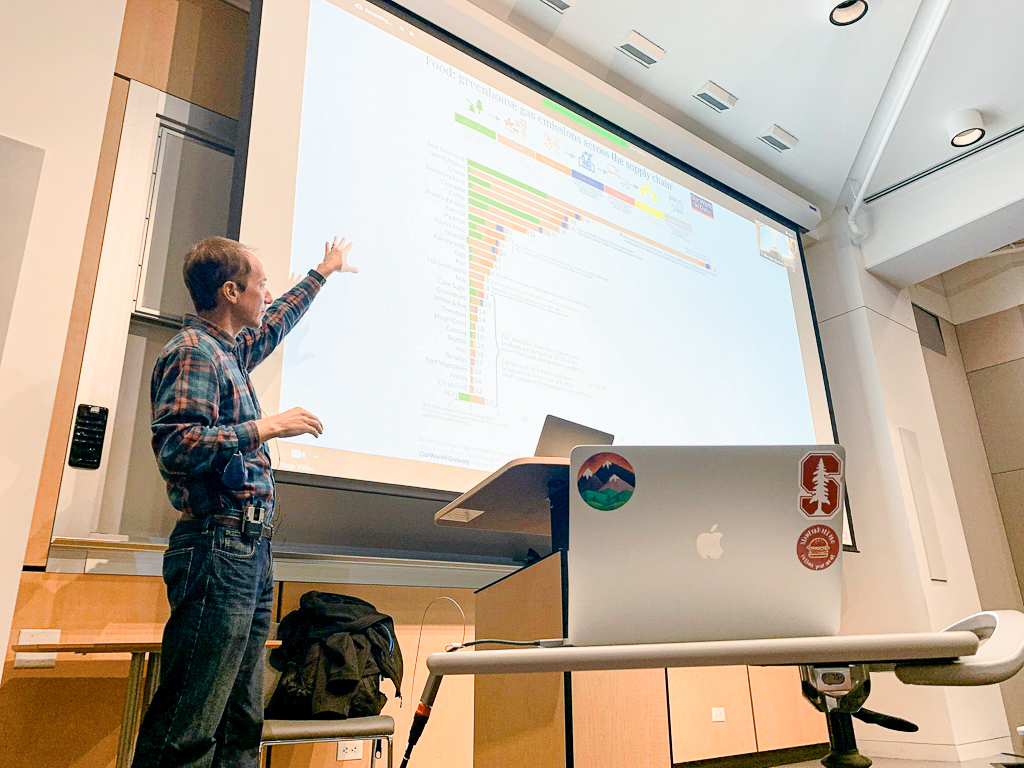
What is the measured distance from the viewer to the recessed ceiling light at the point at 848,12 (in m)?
3.09

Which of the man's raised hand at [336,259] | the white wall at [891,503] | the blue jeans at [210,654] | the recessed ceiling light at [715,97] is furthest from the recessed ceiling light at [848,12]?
the blue jeans at [210,654]

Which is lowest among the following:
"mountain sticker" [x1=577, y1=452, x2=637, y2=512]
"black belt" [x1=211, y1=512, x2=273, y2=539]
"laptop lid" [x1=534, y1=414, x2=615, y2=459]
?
"mountain sticker" [x1=577, y1=452, x2=637, y2=512]

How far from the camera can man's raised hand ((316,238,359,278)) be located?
83.0 inches

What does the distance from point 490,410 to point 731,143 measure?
96.2 inches

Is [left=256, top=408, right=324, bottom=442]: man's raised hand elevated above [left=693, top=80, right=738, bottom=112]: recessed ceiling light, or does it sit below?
below

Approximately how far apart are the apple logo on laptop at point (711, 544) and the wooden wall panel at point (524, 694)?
56 cm

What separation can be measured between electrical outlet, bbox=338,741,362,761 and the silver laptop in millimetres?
1671

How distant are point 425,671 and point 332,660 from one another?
54 cm

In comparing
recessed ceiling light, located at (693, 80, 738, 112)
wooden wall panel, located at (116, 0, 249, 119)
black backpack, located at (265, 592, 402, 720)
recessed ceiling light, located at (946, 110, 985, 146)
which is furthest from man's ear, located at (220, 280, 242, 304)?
recessed ceiling light, located at (946, 110, 985, 146)

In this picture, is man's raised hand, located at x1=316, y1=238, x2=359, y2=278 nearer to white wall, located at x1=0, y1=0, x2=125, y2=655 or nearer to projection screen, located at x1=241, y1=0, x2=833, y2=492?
projection screen, located at x1=241, y1=0, x2=833, y2=492

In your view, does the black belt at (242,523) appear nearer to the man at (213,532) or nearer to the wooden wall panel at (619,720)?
the man at (213,532)

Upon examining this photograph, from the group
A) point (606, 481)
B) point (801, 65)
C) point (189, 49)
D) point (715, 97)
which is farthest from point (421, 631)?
point (801, 65)

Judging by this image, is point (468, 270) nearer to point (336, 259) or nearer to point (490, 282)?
point (490, 282)

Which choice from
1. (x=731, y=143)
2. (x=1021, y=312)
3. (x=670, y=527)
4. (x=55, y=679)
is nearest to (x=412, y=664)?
(x=55, y=679)
